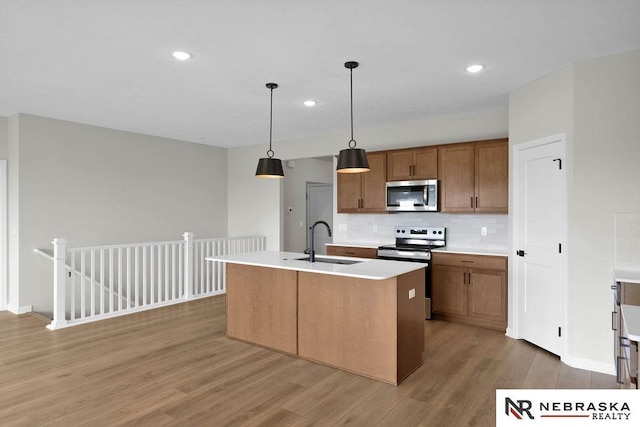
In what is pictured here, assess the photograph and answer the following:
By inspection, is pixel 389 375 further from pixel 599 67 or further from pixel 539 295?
pixel 599 67

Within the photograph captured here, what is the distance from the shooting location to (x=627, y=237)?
322cm

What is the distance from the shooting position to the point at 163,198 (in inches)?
261

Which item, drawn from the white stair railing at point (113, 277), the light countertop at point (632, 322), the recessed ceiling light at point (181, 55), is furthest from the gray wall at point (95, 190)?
the light countertop at point (632, 322)

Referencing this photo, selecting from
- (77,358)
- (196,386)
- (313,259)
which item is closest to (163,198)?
(77,358)

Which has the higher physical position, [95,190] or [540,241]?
[95,190]

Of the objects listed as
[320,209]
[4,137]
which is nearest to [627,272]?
[320,209]

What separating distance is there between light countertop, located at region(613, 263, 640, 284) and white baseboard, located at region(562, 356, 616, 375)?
30.6 inches

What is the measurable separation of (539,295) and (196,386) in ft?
10.8

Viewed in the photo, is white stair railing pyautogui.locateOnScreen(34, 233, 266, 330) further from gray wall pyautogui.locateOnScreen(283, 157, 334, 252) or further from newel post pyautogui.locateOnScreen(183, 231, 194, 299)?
gray wall pyautogui.locateOnScreen(283, 157, 334, 252)

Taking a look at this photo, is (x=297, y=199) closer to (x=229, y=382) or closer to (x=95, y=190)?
(x=95, y=190)

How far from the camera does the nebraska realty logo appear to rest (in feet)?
5.44

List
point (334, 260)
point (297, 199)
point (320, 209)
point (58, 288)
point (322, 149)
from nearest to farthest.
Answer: point (334, 260), point (58, 288), point (322, 149), point (297, 199), point (320, 209)

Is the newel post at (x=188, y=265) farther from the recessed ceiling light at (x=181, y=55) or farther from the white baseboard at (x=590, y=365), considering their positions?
the white baseboard at (x=590, y=365)

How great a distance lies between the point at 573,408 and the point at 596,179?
2203 millimetres
